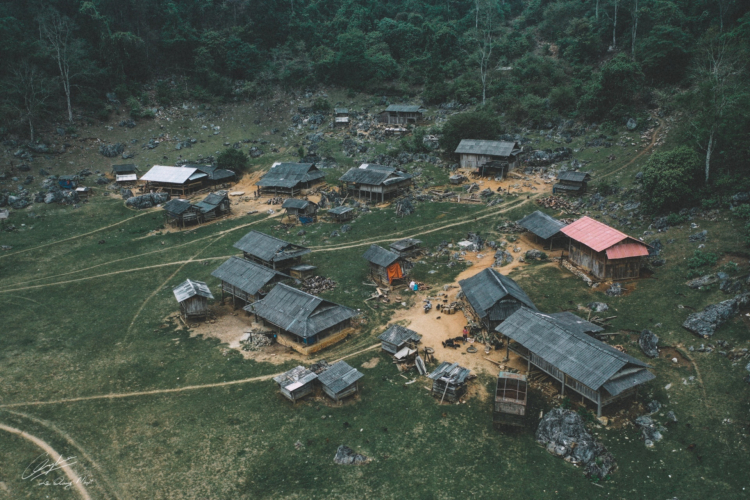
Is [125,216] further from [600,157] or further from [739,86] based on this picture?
[739,86]

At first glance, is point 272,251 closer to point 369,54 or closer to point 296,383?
point 296,383

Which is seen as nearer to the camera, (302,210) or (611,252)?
(611,252)

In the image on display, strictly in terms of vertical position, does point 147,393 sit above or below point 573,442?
above

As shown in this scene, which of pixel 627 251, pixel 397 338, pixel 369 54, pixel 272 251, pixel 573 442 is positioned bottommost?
pixel 573 442

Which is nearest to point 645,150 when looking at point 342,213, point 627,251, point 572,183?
point 572,183

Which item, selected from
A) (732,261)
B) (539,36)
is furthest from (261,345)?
(539,36)

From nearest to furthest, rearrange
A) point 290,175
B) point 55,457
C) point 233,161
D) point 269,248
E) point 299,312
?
point 55,457 → point 299,312 → point 269,248 → point 290,175 → point 233,161

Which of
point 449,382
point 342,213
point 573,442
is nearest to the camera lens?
point 573,442
